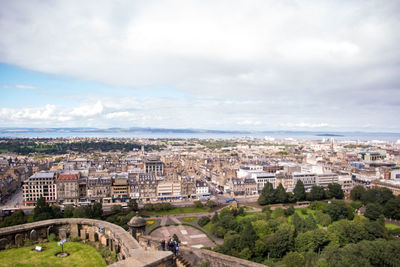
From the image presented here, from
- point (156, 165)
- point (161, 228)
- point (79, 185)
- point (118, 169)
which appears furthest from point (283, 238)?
point (118, 169)

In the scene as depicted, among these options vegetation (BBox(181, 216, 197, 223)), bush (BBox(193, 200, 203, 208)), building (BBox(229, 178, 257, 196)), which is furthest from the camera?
building (BBox(229, 178, 257, 196))

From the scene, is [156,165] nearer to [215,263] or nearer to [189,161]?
[189,161]

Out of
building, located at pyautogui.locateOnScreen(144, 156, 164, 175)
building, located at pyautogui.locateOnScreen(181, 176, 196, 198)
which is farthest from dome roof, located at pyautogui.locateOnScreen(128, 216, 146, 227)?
building, located at pyautogui.locateOnScreen(144, 156, 164, 175)

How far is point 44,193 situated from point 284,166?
6237cm

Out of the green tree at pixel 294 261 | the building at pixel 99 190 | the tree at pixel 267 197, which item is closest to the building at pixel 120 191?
the building at pixel 99 190

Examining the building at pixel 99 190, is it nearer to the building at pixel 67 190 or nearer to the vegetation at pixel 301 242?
the building at pixel 67 190

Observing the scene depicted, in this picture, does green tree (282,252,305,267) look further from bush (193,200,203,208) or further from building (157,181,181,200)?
building (157,181,181,200)

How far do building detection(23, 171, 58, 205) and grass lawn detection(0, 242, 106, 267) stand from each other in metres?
50.2

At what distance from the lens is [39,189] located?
52.8 m

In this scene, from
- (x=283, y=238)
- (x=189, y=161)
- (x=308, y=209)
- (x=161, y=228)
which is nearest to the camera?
(x=283, y=238)

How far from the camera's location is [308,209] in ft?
171

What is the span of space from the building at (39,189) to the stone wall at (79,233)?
49.2m

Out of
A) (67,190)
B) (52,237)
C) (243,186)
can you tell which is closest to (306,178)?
(243,186)

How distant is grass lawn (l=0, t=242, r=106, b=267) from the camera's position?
8.44 meters
